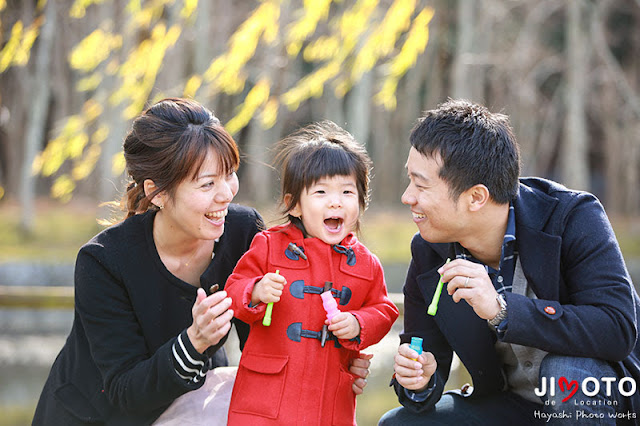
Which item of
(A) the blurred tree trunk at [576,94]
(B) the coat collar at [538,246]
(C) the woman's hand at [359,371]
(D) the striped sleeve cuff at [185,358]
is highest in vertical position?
(A) the blurred tree trunk at [576,94]

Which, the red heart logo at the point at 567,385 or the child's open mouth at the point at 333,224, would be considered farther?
the child's open mouth at the point at 333,224

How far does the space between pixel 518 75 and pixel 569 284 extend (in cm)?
1378

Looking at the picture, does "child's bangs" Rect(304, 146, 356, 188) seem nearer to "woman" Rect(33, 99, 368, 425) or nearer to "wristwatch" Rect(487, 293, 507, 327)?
"woman" Rect(33, 99, 368, 425)

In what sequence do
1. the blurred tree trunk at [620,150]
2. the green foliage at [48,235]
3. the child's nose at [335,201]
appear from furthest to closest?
the blurred tree trunk at [620,150]
the green foliage at [48,235]
the child's nose at [335,201]

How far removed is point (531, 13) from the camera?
43.9ft

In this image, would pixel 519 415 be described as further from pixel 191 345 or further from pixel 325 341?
pixel 191 345

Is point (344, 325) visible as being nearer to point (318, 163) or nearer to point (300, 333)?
point (300, 333)

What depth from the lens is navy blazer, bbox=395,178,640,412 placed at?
2.07 metres

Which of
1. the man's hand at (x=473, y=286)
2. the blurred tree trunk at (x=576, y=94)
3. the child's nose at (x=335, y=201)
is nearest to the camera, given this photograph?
the man's hand at (x=473, y=286)

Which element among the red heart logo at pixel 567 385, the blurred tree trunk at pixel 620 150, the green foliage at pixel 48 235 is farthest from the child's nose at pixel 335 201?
the blurred tree trunk at pixel 620 150

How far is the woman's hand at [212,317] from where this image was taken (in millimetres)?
2043

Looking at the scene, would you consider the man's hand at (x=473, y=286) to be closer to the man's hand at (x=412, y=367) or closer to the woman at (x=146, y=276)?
the man's hand at (x=412, y=367)

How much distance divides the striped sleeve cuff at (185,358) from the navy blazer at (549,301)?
0.64m

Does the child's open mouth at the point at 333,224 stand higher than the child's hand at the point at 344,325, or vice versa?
the child's open mouth at the point at 333,224
